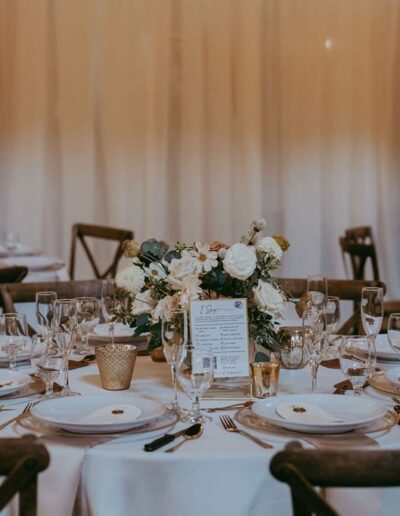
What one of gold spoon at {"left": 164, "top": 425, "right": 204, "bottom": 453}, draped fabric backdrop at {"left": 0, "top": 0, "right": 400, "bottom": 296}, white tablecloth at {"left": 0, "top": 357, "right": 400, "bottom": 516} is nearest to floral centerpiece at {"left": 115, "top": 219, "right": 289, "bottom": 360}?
gold spoon at {"left": 164, "top": 425, "right": 204, "bottom": 453}

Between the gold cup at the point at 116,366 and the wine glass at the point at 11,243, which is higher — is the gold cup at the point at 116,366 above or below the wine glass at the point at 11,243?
below

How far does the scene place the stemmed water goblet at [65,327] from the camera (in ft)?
5.26

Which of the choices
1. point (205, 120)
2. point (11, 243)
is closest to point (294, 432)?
point (11, 243)

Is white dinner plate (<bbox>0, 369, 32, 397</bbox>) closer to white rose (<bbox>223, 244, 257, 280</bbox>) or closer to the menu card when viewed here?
the menu card

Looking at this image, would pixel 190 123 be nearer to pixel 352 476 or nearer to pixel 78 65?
pixel 78 65

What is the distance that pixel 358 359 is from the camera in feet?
5.13

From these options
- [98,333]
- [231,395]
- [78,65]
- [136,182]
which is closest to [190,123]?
[136,182]

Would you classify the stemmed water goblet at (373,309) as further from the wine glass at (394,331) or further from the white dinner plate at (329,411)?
the white dinner plate at (329,411)

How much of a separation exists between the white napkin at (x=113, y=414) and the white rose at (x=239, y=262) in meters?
0.38

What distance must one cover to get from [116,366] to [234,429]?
0.41 metres

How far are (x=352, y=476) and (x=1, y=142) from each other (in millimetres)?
4756

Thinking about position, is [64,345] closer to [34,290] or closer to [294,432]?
[294,432]

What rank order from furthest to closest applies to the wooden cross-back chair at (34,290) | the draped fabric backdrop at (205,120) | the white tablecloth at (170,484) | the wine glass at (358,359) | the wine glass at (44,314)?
1. the draped fabric backdrop at (205,120)
2. the wooden cross-back chair at (34,290)
3. the wine glass at (44,314)
4. the wine glass at (358,359)
5. the white tablecloth at (170,484)

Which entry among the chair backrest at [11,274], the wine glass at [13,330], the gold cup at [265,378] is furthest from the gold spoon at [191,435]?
the chair backrest at [11,274]
